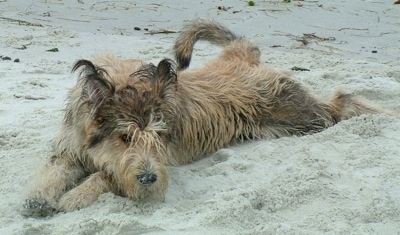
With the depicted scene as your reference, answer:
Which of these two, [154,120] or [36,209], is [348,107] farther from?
[36,209]

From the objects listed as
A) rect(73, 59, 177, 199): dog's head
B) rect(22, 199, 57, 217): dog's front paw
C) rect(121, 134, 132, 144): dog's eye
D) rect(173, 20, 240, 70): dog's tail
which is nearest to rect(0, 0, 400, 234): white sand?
rect(22, 199, 57, 217): dog's front paw

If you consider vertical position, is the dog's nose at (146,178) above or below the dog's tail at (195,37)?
below

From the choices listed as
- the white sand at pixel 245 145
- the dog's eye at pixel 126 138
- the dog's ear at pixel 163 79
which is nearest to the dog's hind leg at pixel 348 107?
the white sand at pixel 245 145

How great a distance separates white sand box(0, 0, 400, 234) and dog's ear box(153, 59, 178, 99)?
674mm

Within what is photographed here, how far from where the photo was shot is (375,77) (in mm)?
8469

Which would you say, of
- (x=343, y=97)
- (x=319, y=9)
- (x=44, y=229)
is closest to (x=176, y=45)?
(x=343, y=97)

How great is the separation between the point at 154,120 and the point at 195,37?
2.42 metres

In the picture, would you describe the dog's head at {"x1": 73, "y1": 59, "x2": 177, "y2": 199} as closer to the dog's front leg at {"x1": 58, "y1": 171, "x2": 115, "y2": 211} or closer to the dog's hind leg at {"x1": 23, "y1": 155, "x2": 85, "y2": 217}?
the dog's front leg at {"x1": 58, "y1": 171, "x2": 115, "y2": 211}

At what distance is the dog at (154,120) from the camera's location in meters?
4.91

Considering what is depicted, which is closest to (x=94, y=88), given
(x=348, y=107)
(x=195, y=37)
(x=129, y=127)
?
(x=129, y=127)

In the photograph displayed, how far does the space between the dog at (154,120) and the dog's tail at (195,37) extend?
0.37m

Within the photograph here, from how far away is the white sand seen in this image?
4.60 meters

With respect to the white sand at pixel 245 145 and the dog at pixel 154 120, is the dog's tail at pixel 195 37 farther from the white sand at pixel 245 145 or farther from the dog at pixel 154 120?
the white sand at pixel 245 145

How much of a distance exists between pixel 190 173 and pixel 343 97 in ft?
7.30
